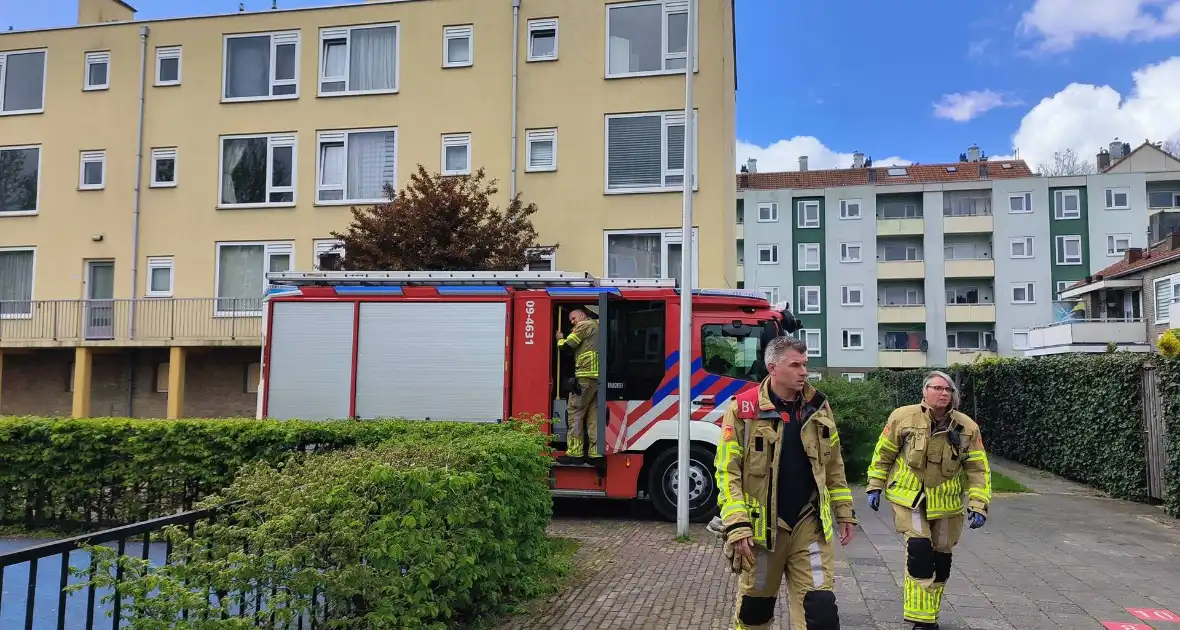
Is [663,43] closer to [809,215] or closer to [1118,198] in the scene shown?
[809,215]

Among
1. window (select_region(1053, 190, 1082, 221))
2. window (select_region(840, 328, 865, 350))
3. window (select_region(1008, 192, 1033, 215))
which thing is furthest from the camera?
window (select_region(840, 328, 865, 350))

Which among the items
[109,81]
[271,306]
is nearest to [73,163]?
[109,81]

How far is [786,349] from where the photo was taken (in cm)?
448

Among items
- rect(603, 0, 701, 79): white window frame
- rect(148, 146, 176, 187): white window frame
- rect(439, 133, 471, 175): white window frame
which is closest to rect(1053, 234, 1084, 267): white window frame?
rect(603, 0, 701, 79): white window frame

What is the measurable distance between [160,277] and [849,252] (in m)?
39.4

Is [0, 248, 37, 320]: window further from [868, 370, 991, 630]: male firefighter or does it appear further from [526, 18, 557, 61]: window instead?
[868, 370, 991, 630]: male firefighter

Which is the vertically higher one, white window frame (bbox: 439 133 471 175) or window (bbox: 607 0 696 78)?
window (bbox: 607 0 696 78)

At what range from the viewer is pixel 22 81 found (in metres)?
23.6

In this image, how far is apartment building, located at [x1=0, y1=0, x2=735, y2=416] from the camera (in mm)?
20031

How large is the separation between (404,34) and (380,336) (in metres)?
13.2

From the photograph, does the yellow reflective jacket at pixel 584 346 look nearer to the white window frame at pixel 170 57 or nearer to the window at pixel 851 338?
the white window frame at pixel 170 57

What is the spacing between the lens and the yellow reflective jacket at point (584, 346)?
33.1ft

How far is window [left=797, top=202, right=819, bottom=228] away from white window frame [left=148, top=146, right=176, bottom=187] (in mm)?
37204

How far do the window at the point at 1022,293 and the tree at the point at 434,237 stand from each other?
135ft
